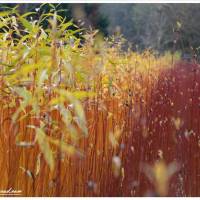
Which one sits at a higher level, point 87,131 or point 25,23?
point 25,23

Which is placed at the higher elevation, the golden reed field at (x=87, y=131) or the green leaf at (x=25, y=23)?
the green leaf at (x=25, y=23)

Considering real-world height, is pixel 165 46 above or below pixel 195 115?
above

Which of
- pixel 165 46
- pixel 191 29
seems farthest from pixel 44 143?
pixel 165 46

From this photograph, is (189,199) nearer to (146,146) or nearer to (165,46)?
(146,146)

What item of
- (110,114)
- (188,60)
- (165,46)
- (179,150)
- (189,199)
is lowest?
(189,199)

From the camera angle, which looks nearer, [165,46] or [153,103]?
[153,103]

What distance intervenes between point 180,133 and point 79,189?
1.50ft

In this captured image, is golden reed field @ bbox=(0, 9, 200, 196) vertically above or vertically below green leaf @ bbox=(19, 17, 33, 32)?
below

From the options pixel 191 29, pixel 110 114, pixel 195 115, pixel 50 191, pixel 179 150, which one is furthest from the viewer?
pixel 191 29

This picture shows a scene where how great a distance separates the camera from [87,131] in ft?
3.86

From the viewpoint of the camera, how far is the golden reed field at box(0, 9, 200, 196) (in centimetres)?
111

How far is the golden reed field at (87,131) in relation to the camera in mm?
1108

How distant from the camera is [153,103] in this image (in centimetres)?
167

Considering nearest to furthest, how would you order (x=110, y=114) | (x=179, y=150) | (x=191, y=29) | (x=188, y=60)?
(x=110, y=114) → (x=179, y=150) → (x=191, y=29) → (x=188, y=60)
